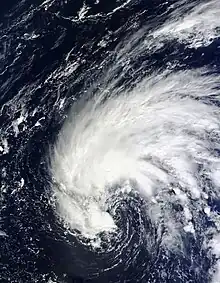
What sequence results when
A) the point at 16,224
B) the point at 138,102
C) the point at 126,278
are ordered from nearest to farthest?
the point at 126,278 → the point at 16,224 → the point at 138,102

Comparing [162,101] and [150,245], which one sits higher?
[162,101]

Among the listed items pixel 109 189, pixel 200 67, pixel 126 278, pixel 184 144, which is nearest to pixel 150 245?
Answer: pixel 126 278

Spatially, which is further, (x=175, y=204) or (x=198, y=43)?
(x=198, y=43)

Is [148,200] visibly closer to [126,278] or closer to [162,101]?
[126,278]

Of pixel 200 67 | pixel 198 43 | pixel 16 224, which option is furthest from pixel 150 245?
pixel 198 43

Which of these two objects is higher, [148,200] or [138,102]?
[138,102]

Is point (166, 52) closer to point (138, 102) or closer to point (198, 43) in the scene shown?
point (198, 43)

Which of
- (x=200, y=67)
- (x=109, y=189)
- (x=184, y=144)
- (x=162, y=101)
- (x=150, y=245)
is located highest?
(x=200, y=67)

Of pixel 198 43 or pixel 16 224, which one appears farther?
pixel 198 43

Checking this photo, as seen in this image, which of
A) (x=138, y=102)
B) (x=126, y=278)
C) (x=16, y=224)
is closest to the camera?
(x=126, y=278)
